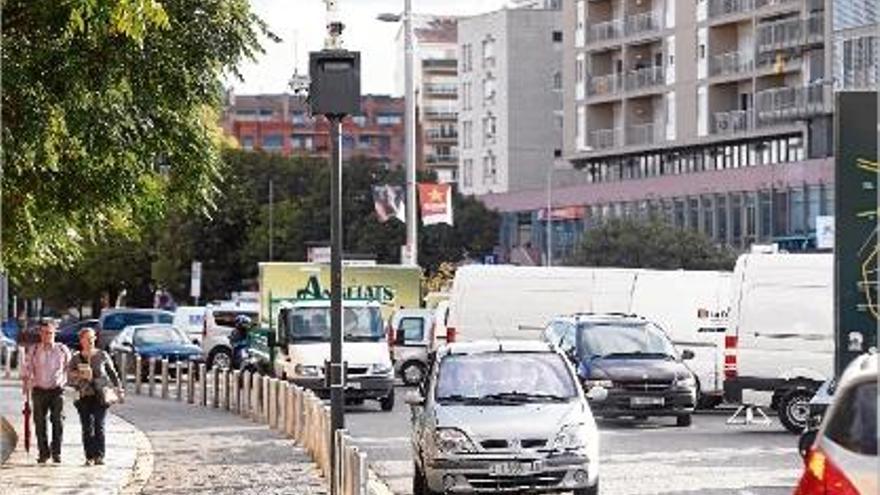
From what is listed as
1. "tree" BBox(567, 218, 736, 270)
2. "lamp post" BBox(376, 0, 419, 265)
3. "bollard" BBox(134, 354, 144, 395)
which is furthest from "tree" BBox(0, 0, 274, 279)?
"tree" BBox(567, 218, 736, 270)

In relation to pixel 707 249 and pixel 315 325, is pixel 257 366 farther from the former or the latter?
pixel 707 249

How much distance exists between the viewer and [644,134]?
92.9 meters

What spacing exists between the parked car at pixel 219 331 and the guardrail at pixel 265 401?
2.04 metres

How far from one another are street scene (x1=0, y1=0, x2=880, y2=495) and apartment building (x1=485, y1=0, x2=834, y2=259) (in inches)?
6.4

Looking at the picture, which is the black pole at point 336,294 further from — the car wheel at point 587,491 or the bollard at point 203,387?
the bollard at point 203,387

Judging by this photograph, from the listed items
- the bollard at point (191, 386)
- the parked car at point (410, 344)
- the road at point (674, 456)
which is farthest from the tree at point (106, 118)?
the parked car at point (410, 344)

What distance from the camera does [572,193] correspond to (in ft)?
323

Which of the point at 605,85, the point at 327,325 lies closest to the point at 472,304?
the point at 327,325

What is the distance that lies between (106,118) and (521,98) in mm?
91240

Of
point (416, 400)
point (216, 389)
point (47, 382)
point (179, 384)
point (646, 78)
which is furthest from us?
point (646, 78)

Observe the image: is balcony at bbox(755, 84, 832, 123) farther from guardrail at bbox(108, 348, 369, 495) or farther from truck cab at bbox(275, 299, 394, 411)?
truck cab at bbox(275, 299, 394, 411)

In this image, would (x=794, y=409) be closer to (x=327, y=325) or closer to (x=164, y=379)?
(x=327, y=325)

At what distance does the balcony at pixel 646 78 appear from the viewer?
91312 millimetres

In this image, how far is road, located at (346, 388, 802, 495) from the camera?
77.7 ft
